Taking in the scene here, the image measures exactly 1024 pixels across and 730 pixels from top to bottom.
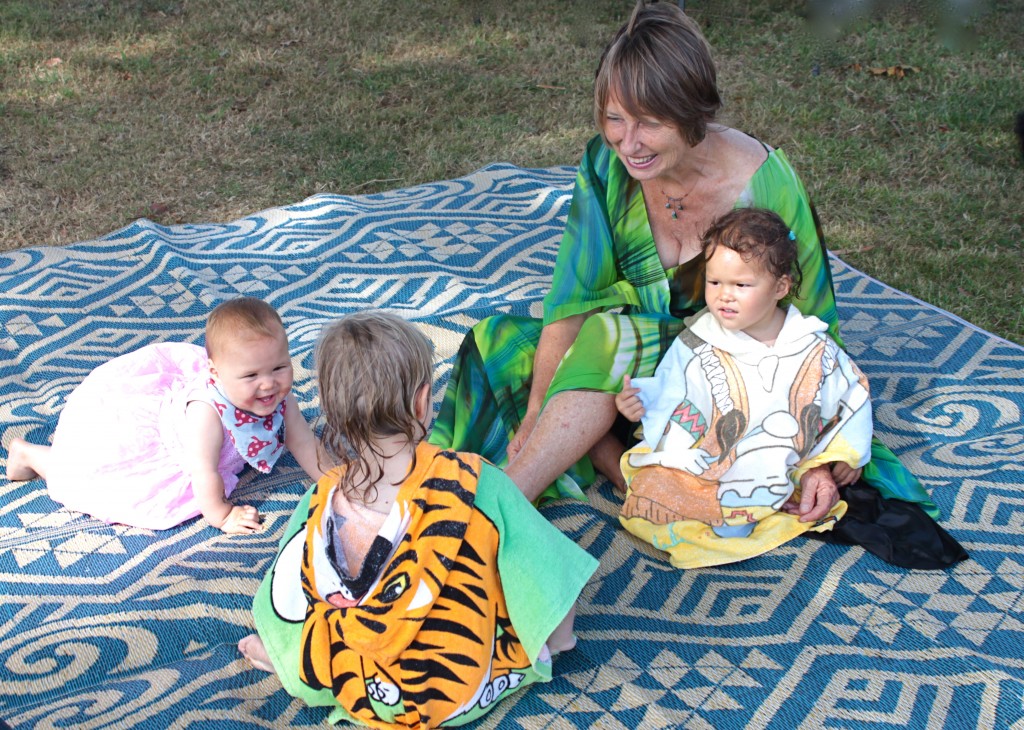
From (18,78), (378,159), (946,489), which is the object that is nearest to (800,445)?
(946,489)

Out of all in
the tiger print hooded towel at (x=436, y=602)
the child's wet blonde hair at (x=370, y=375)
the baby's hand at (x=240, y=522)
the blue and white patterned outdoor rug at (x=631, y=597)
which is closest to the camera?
the child's wet blonde hair at (x=370, y=375)

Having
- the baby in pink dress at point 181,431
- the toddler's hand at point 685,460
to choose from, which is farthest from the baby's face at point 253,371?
the toddler's hand at point 685,460

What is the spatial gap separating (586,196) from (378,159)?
3.06m

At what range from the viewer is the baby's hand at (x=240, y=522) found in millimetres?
2834

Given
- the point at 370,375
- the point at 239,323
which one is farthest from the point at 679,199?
the point at 370,375

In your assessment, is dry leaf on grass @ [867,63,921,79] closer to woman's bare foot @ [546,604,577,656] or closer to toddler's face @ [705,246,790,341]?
toddler's face @ [705,246,790,341]

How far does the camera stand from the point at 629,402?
2783 millimetres

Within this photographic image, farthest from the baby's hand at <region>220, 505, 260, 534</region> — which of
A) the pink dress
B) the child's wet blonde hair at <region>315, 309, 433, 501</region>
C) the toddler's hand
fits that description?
the toddler's hand

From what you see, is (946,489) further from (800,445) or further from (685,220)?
(685,220)

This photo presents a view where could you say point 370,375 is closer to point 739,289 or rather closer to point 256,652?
point 256,652

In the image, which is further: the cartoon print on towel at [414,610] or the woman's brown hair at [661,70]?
the woman's brown hair at [661,70]

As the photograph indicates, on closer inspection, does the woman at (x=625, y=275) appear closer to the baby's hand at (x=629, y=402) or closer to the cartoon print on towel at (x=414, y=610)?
the baby's hand at (x=629, y=402)

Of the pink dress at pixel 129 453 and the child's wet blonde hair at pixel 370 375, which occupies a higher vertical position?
the child's wet blonde hair at pixel 370 375

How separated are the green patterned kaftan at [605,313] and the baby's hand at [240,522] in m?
0.61
